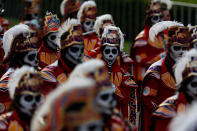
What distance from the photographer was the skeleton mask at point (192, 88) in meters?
6.65

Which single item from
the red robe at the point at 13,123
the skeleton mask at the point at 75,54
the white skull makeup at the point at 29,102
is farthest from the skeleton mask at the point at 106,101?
the skeleton mask at the point at 75,54

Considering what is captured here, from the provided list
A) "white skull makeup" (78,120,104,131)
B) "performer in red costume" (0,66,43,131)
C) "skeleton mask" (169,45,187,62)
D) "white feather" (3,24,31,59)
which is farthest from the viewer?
"white feather" (3,24,31,59)

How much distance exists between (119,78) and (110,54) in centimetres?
38

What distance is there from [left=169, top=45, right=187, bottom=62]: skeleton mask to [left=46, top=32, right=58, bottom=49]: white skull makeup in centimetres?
205

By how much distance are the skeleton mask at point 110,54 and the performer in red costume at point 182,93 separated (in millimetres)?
1866

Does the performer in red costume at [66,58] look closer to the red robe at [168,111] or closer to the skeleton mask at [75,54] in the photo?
the skeleton mask at [75,54]

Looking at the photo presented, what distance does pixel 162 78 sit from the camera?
8266 mm

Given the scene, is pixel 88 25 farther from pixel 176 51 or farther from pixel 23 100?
pixel 23 100

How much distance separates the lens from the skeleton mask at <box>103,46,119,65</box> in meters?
8.77

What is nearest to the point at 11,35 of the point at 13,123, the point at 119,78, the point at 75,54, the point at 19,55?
the point at 19,55

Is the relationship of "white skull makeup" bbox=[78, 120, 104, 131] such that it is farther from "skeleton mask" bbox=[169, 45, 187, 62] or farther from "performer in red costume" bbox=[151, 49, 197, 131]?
"skeleton mask" bbox=[169, 45, 187, 62]

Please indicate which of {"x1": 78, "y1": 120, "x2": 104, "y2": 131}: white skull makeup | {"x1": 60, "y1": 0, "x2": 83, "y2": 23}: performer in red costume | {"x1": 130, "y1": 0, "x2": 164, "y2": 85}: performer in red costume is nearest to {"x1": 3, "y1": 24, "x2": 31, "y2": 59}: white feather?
{"x1": 60, "y1": 0, "x2": 83, "y2": 23}: performer in red costume

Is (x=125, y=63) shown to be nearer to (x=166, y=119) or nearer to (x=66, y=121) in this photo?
(x=166, y=119)

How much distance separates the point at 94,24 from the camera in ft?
37.7
